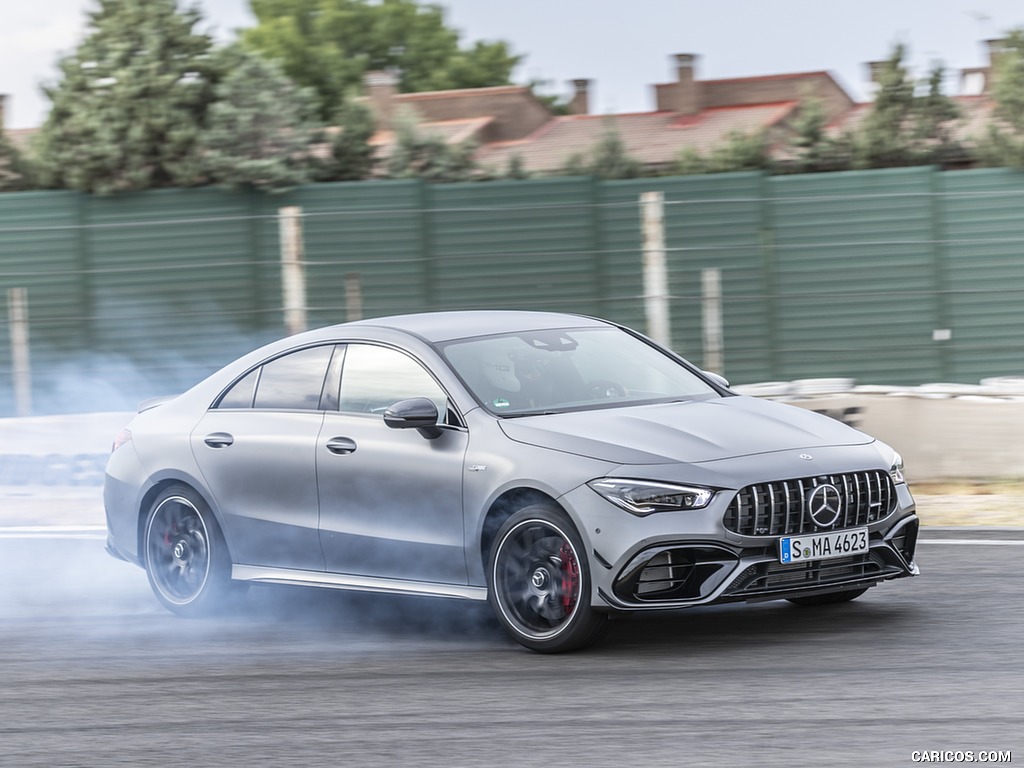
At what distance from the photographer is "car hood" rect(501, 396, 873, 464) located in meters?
7.00

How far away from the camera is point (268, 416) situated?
8.46 metres

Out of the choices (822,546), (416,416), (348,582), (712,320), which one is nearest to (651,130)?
(712,320)

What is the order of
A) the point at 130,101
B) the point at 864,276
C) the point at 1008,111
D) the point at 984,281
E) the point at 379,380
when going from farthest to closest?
the point at 130,101, the point at 1008,111, the point at 864,276, the point at 984,281, the point at 379,380

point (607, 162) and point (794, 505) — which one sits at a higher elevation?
point (607, 162)

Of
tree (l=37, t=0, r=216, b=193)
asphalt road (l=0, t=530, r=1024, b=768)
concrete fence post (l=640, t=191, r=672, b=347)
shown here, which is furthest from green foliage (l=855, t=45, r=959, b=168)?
asphalt road (l=0, t=530, r=1024, b=768)

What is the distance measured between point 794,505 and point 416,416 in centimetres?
170

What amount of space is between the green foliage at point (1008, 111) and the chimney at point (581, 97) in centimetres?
3971

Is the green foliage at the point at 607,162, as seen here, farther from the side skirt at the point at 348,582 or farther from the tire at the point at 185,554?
the side skirt at the point at 348,582

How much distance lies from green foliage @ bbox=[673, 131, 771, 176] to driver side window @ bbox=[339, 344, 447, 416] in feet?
55.9

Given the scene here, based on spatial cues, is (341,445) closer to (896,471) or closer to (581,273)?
(896,471)

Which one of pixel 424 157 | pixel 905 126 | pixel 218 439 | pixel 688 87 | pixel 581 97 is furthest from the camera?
pixel 581 97

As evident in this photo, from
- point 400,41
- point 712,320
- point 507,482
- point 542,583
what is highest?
point 400,41

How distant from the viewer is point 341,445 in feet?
26.0

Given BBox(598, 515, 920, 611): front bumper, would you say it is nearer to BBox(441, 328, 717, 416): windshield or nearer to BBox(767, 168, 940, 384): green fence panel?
BBox(441, 328, 717, 416): windshield
